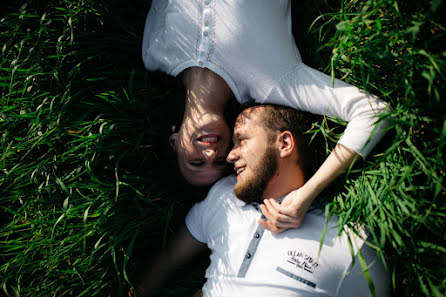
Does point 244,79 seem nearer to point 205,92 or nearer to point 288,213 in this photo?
point 205,92

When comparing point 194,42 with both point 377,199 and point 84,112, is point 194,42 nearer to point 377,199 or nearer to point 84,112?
point 84,112

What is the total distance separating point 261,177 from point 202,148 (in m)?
0.53

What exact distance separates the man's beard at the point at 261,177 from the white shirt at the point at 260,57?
16.7 inches

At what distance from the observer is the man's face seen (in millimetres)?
2246

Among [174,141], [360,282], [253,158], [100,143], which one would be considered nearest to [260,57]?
[253,158]

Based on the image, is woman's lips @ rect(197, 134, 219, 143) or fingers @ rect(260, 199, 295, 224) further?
woman's lips @ rect(197, 134, 219, 143)

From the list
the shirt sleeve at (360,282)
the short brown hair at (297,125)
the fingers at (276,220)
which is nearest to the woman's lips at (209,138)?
the short brown hair at (297,125)

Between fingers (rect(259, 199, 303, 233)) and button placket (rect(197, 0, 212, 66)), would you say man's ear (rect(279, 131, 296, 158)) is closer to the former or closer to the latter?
fingers (rect(259, 199, 303, 233))

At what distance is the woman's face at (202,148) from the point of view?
7.85 ft

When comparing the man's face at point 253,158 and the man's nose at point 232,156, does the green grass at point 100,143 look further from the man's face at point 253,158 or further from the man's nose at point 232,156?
the man's nose at point 232,156

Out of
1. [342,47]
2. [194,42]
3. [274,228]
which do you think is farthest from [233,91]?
[274,228]

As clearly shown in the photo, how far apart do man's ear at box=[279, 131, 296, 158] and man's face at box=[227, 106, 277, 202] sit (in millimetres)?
67

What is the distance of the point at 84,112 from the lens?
2.44m

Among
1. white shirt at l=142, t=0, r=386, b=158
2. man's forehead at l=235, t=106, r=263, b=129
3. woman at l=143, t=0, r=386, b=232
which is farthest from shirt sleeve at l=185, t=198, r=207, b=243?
white shirt at l=142, t=0, r=386, b=158
